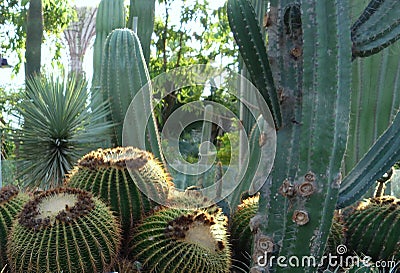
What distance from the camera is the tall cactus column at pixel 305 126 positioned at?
1730mm

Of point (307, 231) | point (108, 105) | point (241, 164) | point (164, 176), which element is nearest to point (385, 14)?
point (307, 231)

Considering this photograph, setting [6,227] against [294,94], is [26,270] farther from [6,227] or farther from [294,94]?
[294,94]

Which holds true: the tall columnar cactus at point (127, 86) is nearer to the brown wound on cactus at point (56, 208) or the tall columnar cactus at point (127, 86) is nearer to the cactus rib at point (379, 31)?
the brown wound on cactus at point (56, 208)

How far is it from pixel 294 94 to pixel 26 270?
1467 millimetres

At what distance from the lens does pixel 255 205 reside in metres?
2.94

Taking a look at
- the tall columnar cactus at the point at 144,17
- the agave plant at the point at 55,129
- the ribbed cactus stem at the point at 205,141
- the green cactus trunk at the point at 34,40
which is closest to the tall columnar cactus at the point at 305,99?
the ribbed cactus stem at the point at 205,141

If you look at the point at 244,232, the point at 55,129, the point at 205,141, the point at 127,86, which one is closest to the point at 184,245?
the point at 244,232

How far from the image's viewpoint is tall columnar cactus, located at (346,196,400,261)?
2857 millimetres

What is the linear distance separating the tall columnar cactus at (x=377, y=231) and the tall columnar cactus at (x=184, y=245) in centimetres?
74

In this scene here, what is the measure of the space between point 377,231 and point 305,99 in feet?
4.54

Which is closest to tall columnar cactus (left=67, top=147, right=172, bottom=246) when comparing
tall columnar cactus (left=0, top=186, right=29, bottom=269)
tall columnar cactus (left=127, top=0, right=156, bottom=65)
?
tall columnar cactus (left=0, top=186, right=29, bottom=269)

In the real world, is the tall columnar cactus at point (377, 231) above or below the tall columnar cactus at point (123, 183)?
below

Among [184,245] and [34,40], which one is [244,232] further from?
[34,40]

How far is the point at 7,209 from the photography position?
291 centimetres
